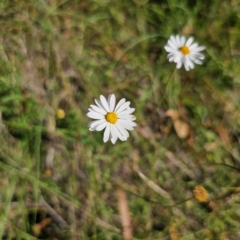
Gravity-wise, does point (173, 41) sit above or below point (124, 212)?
above

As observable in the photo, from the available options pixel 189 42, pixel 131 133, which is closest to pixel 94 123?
pixel 131 133

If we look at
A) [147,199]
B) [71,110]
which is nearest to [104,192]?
[147,199]

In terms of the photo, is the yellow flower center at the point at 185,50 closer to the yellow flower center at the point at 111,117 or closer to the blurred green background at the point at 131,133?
the blurred green background at the point at 131,133

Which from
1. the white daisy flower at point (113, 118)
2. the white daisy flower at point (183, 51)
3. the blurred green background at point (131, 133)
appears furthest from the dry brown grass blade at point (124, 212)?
the white daisy flower at point (183, 51)

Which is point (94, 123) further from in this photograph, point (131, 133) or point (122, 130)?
point (131, 133)

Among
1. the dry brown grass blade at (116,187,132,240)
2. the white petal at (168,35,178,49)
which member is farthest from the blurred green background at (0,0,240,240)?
the white petal at (168,35,178,49)

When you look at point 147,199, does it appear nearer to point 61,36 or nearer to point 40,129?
point 40,129

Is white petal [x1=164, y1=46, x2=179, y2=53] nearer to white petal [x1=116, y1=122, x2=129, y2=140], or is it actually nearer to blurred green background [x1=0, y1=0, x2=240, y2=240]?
blurred green background [x1=0, y1=0, x2=240, y2=240]

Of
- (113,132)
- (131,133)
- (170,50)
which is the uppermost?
(170,50)
